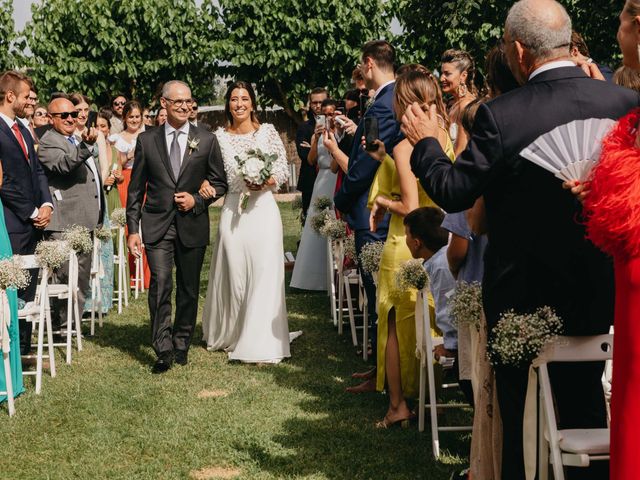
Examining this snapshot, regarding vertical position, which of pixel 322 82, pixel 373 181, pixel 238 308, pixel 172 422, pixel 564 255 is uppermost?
pixel 322 82

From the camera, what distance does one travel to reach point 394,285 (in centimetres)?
639

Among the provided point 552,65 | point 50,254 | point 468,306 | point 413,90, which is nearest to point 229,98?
point 50,254

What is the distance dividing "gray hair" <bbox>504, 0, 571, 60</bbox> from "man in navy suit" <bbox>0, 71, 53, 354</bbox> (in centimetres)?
557

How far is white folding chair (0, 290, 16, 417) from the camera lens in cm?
666

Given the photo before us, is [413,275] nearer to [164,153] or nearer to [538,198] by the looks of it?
[538,198]

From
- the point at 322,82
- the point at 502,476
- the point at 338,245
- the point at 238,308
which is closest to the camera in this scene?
the point at 502,476

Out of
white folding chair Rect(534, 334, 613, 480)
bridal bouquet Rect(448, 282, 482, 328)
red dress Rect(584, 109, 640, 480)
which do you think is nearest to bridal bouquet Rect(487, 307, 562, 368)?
white folding chair Rect(534, 334, 613, 480)

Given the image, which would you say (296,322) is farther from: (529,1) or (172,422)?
(529,1)

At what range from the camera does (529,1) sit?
12.2 feet

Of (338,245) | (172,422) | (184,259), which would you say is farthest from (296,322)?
(172,422)

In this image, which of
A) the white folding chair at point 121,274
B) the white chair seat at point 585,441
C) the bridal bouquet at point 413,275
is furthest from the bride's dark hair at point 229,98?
the white chair seat at point 585,441

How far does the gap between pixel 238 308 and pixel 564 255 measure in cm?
562

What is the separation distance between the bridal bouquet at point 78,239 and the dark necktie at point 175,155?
4.66 feet

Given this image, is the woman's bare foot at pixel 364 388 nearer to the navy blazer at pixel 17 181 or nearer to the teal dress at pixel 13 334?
the teal dress at pixel 13 334
